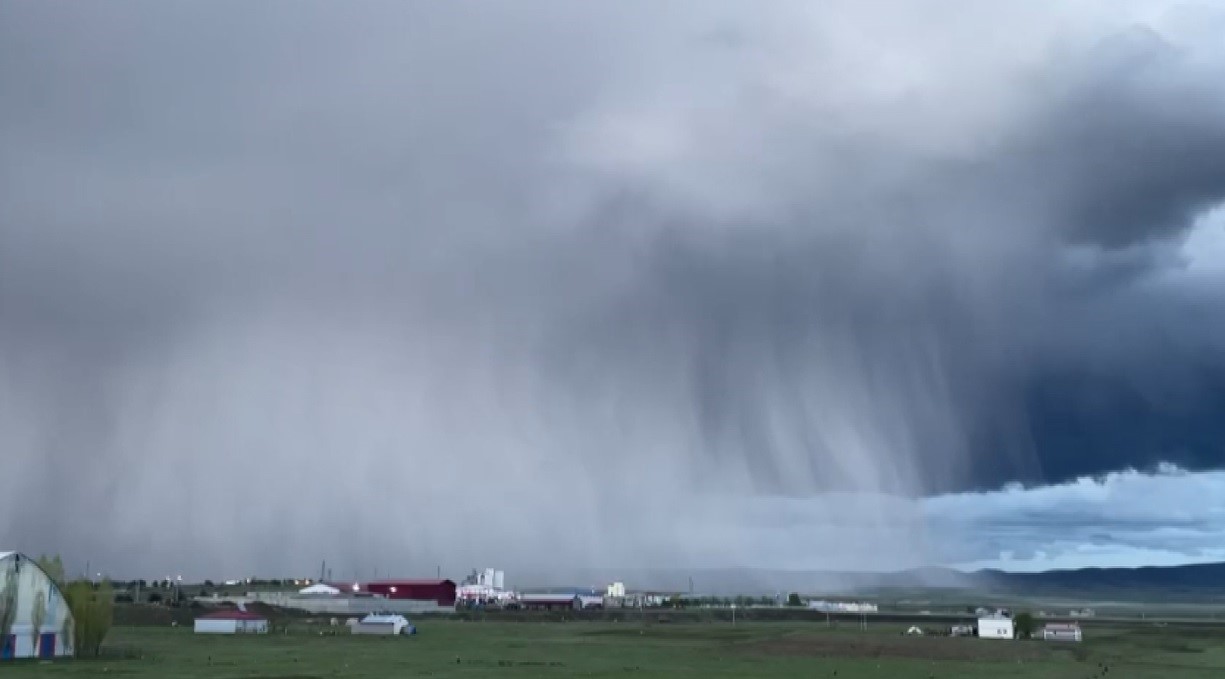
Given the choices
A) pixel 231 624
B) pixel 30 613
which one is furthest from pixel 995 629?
pixel 30 613

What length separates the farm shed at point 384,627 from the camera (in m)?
140

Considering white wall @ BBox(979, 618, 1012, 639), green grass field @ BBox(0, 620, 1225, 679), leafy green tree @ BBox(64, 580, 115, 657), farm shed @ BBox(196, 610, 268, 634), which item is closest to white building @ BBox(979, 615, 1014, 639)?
white wall @ BBox(979, 618, 1012, 639)

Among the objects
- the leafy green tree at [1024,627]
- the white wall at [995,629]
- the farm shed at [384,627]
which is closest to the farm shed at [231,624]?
the farm shed at [384,627]

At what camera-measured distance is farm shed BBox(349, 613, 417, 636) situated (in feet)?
459

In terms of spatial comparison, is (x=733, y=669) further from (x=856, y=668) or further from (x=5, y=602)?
(x=5, y=602)

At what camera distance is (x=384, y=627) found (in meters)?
141

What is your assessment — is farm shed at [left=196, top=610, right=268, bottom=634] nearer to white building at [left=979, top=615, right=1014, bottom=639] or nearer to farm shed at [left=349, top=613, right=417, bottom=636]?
farm shed at [left=349, top=613, right=417, bottom=636]

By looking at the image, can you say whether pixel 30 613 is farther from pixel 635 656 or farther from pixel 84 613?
pixel 635 656

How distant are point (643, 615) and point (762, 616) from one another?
854 inches

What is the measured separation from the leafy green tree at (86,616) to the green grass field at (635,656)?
2505 mm

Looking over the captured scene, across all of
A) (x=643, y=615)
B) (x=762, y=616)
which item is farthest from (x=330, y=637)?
(x=762, y=616)

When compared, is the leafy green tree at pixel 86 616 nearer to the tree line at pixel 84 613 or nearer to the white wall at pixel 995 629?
the tree line at pixel 84 613

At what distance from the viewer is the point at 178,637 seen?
125 metres

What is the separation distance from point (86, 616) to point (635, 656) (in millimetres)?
48889
